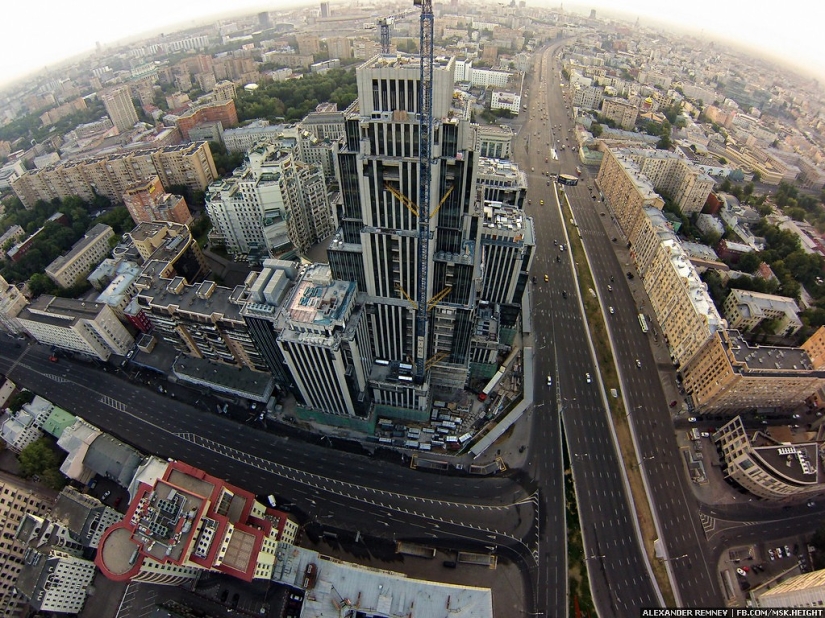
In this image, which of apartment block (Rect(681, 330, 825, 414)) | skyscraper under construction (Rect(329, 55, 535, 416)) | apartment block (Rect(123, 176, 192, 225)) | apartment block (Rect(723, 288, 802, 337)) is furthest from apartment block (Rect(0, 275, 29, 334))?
apartment block (Rect(723, 288, 802, 337))

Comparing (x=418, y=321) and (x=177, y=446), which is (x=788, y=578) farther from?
(x=177, y=446)

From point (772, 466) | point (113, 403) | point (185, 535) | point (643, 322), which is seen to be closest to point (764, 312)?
point (643, 322)

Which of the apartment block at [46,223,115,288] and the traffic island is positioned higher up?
the apartment block at [46,223,115,288]

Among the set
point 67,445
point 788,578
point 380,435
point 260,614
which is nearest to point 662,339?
point 788,578

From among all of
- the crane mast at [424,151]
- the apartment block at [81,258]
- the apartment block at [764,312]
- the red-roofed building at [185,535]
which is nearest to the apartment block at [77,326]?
the apartment block at [81,258]

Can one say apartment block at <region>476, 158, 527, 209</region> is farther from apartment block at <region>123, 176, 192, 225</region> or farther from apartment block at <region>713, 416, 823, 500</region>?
apartment block at <region>123, 176, 192, 225</region>

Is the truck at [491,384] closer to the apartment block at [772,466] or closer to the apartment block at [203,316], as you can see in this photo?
the apartment block at [772,466]

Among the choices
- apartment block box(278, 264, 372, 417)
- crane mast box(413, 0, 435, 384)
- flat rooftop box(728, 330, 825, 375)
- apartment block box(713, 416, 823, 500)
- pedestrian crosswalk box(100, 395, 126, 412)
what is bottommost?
pedestrian crosswalk box(100, 395, 126, 412)
